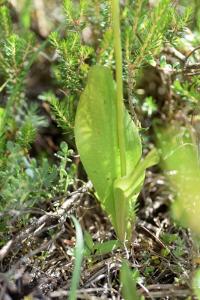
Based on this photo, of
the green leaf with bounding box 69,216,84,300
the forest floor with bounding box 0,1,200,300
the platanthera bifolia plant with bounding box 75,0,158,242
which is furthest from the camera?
the platanthera bifolia plant with bounding box 75,0,158,242

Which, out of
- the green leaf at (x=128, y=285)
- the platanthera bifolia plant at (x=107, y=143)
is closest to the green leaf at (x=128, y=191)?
the platanthera bifolia plant at (x=107, y=143)

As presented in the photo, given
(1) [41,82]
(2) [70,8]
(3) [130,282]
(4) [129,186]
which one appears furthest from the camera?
(1) [41,82]

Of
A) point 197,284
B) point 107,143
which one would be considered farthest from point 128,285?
point 107,143

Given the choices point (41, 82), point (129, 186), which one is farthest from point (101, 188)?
point (41, 82)

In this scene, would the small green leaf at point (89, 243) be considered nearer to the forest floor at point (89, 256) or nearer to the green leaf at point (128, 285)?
the forest floor at point (89, 256)

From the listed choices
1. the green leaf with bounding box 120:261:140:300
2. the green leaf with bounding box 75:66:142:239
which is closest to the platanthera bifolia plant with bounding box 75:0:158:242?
the green leaf with bounding box 75:66:142:239

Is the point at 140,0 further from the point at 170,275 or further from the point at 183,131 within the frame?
the point at 170,275

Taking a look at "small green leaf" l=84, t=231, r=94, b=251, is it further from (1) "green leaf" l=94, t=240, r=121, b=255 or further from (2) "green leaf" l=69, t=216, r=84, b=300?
(2) "green leaf" l=69, t=216, r=84, b=300
